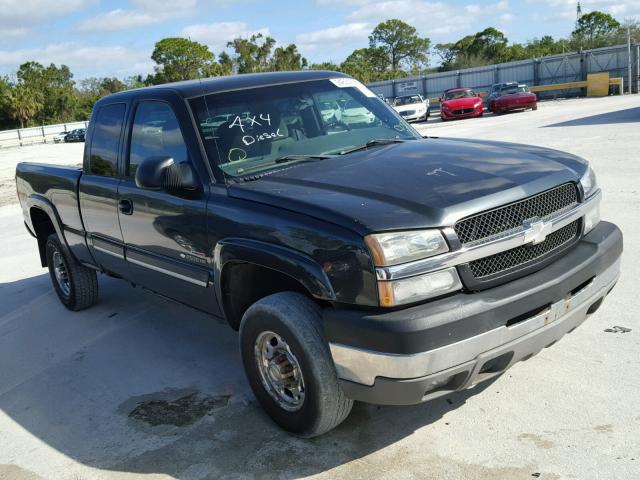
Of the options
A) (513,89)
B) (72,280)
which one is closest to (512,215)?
(72,280)

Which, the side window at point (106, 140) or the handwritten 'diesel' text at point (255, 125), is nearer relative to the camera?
the handwritten 'diesel' text at point (255, 125)

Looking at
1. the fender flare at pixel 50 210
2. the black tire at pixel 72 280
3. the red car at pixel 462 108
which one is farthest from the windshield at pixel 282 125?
the red car at pixel 462 108

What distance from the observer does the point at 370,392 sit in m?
2.93

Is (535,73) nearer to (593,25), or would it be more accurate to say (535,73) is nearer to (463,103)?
(463,103)

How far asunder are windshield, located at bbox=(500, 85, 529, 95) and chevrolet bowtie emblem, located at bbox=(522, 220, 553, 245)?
90.3ft

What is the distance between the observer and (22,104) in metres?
72.7

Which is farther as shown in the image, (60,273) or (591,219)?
(60,273)

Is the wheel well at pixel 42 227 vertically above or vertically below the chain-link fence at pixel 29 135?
below

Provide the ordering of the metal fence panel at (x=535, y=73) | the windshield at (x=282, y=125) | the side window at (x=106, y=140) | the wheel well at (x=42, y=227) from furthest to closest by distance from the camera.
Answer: the metal fence panel at (x=535, y=73) → the wheel well at (x=42, y=227) → the side window at (x=106, y=140) → the windshield at (x=282, y=125)

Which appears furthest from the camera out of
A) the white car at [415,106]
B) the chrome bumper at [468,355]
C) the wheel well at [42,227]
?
the white car at [415,106]

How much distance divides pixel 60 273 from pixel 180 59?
273 feet

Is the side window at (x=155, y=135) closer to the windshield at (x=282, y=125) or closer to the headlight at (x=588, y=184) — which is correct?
the windshield at (x=282, y=125)

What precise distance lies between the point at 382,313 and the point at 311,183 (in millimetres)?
900

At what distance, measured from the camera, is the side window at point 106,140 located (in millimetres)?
4789
